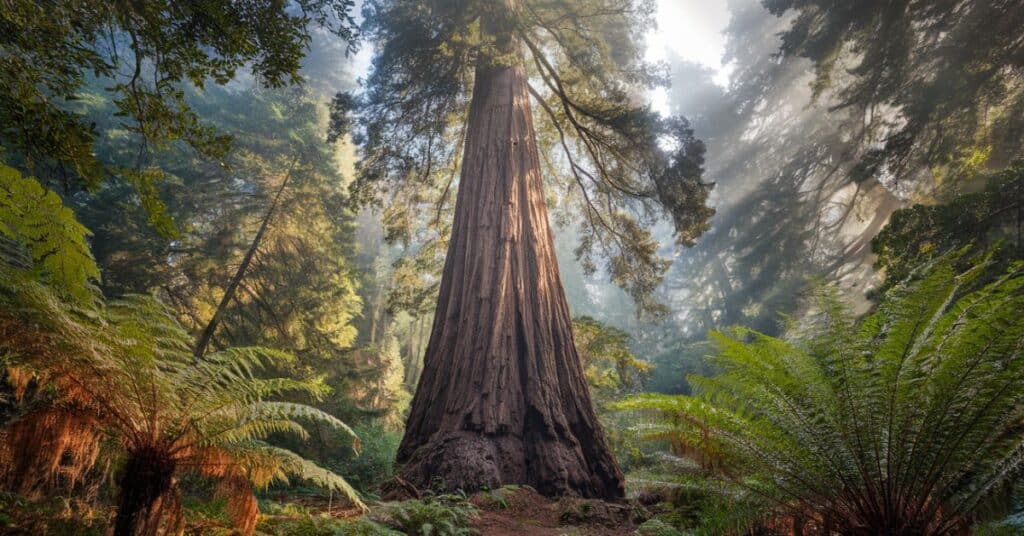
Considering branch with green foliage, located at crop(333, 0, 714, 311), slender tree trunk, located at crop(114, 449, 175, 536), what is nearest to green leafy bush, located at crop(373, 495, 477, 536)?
slender tree trunk, located at crop(114, 449, 175, 536)

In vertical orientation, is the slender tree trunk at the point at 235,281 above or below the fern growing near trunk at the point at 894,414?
above

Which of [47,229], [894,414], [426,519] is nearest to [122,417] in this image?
[47,229]

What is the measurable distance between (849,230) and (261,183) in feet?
74.3

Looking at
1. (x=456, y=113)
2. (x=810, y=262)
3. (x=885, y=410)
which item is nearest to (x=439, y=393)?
Result: (x=885, y=410)

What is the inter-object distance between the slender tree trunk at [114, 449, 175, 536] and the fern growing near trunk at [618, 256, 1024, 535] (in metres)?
2.16

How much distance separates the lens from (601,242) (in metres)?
8.74

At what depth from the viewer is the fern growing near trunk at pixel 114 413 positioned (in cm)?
162

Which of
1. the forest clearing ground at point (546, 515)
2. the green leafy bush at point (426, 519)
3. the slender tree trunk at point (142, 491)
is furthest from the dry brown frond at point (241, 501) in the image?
the forest clearing ground at point (546, 515)

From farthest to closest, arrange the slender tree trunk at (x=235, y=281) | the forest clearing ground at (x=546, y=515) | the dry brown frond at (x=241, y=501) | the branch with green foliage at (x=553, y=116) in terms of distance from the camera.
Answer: the slender tree trunk at (x=235, y=281)
the branch with green foliage at (x=553, y=116)
the forest clearing ground at (x=546, y=515)
the dry brown frond at (x=241, y=501)

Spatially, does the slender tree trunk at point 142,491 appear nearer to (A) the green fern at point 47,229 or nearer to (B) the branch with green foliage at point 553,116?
(A) the green fern at point 47,229

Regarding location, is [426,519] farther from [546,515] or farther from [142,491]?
[142,491]

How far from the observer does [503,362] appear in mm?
4262

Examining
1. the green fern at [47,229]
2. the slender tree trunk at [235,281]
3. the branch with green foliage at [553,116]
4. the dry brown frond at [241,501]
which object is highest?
the branch with green foliage at [553,116]

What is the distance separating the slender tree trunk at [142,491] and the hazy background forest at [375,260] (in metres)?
0.09
